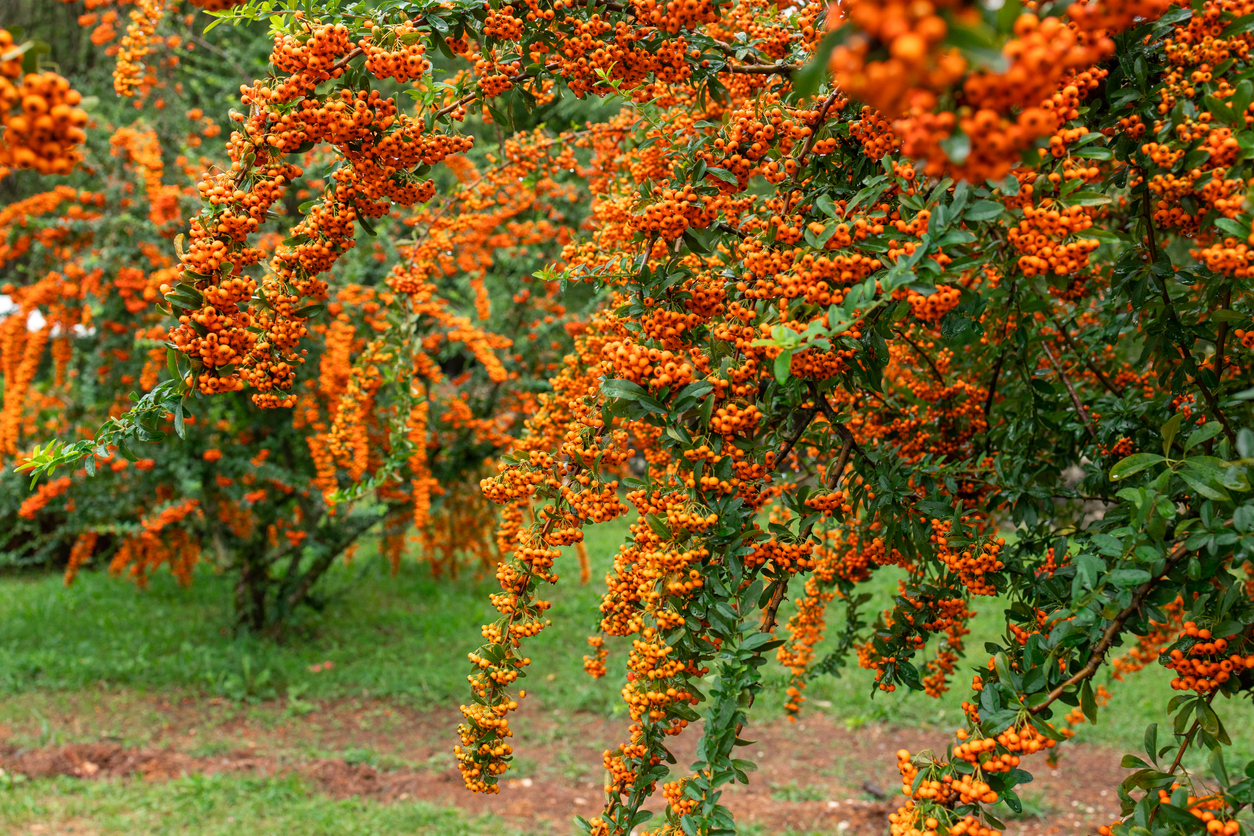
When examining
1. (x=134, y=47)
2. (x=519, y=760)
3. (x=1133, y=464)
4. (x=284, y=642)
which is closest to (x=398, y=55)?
(x=1133, y=464)

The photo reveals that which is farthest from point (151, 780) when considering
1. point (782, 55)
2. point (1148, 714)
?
point (1148, 714)

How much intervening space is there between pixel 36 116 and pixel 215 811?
3.95 meters

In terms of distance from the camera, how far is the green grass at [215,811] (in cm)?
378

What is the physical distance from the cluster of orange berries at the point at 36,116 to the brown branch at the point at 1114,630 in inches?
66.0

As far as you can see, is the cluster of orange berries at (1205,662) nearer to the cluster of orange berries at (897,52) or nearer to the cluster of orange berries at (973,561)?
the cluster of orange berries at (973,561)

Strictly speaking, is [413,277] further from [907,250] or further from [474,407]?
[474,407]

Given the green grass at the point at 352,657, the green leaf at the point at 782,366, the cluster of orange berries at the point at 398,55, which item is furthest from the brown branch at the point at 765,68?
the green grass at the point at 352,657

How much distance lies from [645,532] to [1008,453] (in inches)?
54.2

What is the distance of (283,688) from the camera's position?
18.0ft

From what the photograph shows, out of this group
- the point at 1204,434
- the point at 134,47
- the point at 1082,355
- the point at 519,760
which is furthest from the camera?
the point at 519,760

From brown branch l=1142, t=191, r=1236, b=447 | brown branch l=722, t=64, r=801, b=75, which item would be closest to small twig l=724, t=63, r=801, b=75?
brown branch l=722, t=64, r=801, b=75

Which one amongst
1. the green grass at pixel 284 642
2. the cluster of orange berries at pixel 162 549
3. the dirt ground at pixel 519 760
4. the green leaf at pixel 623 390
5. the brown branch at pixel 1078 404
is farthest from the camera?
the cluster of orange berries at pixel 162 549

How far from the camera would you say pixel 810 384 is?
69.2 inches

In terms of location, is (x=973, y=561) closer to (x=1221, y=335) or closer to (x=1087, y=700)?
(x=1087, y=700)
